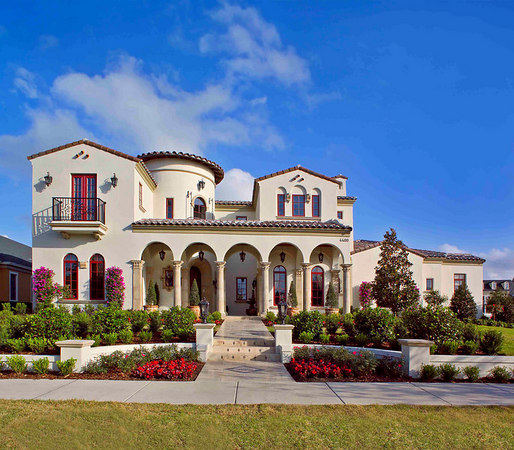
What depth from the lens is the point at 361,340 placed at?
12.0m

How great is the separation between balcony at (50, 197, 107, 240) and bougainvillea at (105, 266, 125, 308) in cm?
198

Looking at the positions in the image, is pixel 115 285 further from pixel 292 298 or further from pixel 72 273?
pixel 292 298

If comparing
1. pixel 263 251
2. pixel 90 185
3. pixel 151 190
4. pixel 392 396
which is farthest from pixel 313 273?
pixel 392 396

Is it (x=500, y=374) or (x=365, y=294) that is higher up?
(x=365, y=294)

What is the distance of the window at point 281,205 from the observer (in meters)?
23.9

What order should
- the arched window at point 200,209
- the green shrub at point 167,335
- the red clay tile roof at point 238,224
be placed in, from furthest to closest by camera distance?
the arched window at point 200,209 < the red clay tile roof at point 238,224 < the green shrub at point 167,335

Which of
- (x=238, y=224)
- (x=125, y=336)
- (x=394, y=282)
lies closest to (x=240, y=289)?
(x=238, y=224)

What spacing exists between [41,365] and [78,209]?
11.5m

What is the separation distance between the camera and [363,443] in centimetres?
541

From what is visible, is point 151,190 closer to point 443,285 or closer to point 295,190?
point 295,190

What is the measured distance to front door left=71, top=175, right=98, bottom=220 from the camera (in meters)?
19.1

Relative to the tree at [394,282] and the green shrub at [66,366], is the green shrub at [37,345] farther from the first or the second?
the tree at [394,282]

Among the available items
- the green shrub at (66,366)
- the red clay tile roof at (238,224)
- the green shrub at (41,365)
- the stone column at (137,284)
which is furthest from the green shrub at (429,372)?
the stone column at (137,284)

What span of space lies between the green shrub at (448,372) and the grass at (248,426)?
232 cm
